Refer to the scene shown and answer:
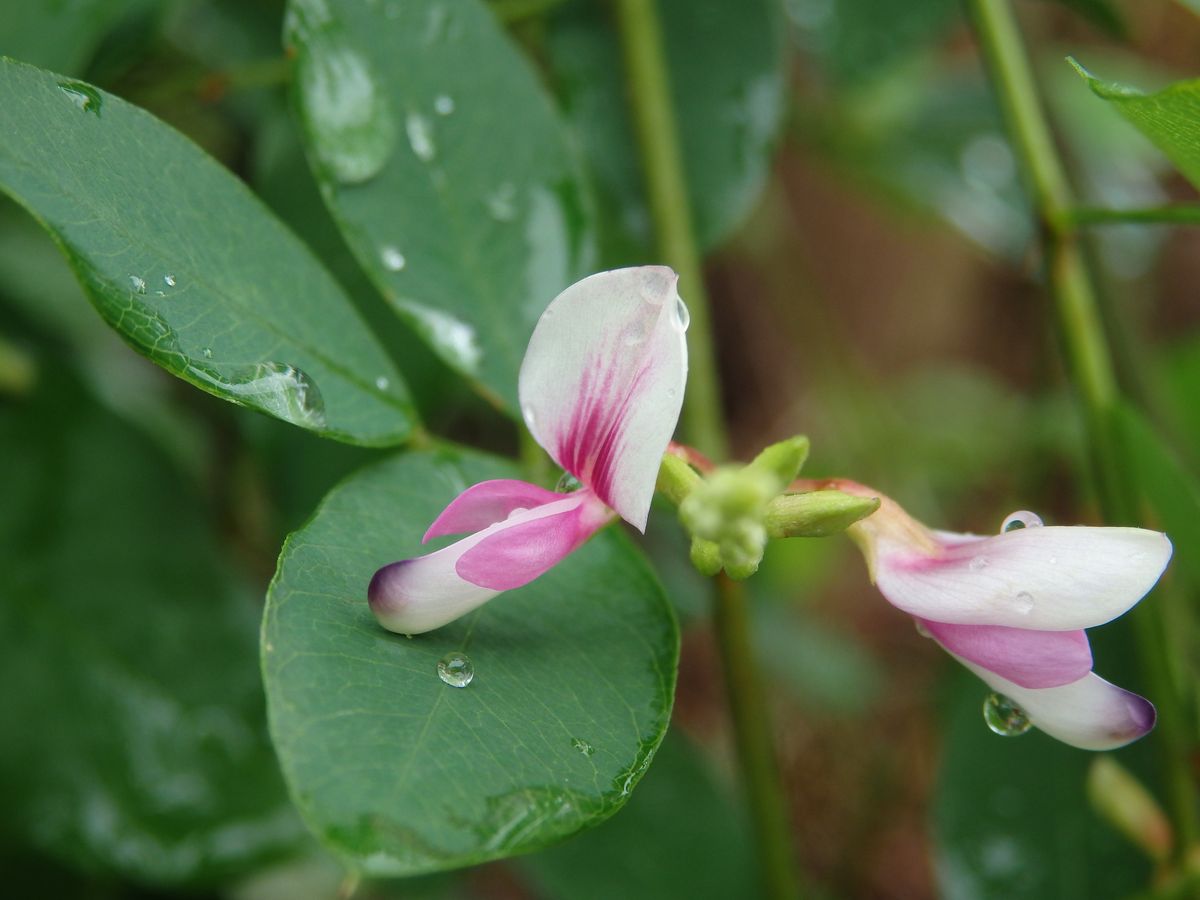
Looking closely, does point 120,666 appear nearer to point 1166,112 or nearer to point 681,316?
point 681,316

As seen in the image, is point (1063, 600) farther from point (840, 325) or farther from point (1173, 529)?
point (840, 325)

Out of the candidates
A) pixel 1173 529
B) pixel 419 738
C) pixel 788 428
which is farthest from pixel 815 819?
pixel 419 738

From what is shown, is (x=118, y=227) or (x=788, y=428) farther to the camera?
(x=788, y=428)

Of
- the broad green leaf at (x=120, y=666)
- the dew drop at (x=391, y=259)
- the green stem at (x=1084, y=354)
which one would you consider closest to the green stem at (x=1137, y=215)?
the green stem at (x=1084, y=354)

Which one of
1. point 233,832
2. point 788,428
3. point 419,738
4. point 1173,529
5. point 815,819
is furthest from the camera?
point 788,428

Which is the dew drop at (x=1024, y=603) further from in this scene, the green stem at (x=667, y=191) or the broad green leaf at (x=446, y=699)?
the green stem at (x=667, y=191)
